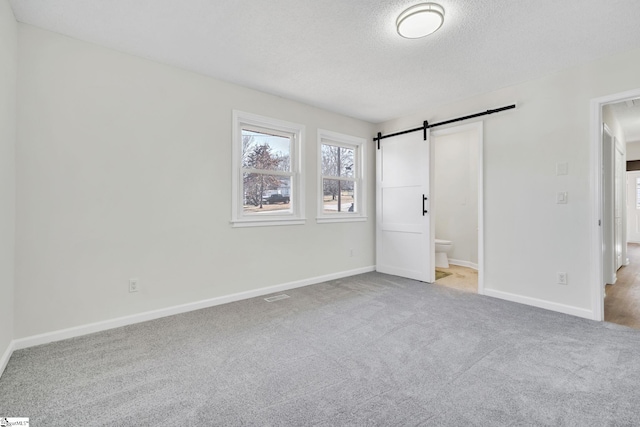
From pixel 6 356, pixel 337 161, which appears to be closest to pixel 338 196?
pixel 337 161

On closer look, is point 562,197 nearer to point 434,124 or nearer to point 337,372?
point 434,124

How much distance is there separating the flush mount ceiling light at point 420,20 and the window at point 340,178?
A: 2.09 meters

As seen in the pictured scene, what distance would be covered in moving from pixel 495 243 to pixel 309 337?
8.19ft

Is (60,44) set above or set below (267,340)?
above

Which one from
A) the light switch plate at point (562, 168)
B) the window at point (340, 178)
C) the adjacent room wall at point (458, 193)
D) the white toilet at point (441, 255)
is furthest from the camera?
the adjacent room wall at point (458, 193)

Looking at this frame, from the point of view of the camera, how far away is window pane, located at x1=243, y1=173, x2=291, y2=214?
11.8ft

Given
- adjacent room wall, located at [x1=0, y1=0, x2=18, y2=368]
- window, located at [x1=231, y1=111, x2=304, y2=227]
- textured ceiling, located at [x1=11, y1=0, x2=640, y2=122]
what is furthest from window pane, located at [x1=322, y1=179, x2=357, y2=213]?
adjacent room wall, located at [x1=0, y1=0, x2=18, y2=368]

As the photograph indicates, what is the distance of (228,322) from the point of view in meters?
2.76

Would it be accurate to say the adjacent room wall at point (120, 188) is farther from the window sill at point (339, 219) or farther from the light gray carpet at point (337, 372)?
the window sill at point (339, 219)

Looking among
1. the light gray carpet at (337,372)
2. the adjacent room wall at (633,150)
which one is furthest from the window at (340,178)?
the adjacent room wall at (633,150)

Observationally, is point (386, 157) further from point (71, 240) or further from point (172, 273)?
point (71, 240)

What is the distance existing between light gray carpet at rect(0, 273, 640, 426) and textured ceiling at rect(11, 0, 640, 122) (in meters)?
2.41

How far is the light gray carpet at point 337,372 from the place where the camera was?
5.02 ft

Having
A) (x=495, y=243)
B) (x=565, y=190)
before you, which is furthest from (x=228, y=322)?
(x=565, y=190)
